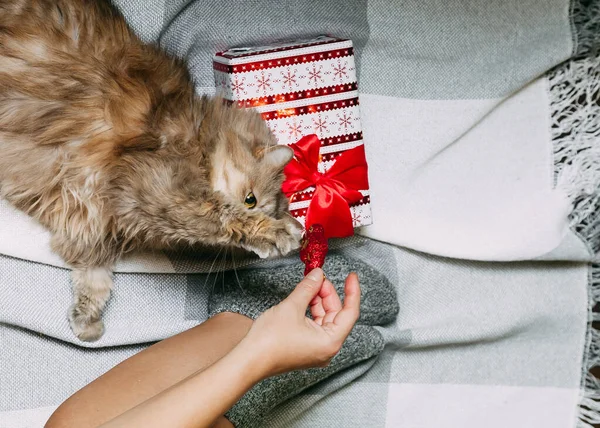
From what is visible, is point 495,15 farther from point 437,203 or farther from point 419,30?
point 437,203

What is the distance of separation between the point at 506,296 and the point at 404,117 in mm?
514

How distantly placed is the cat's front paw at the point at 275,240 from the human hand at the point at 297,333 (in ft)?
0.24

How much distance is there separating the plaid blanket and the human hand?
435 mm

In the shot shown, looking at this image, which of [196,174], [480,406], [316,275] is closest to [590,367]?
[480,406]

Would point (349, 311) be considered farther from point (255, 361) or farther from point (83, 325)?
point (83, 325)

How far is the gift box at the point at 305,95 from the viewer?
1280mm

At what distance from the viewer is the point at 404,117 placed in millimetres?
1508

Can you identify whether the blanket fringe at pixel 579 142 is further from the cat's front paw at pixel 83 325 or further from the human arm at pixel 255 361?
the cat's front paw at pixel 83 325

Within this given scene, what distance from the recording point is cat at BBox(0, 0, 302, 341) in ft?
3.64

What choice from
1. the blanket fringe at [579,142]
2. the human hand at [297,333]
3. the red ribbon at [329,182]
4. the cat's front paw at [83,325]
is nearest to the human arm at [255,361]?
the human hand at [297,333]

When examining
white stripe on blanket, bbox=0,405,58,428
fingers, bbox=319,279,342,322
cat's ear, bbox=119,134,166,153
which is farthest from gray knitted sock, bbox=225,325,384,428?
cat's ear, bbox=119,134,166,153

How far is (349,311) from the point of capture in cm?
108

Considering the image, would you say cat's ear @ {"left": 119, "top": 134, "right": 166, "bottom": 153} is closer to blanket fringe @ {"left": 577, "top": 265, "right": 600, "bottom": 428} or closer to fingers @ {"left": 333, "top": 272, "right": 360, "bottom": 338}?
fingers @ {"left": 333, "top": 272, "right": 360, "bottom": 338}

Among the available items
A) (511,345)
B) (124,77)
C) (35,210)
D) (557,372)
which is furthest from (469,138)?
(35,210)
